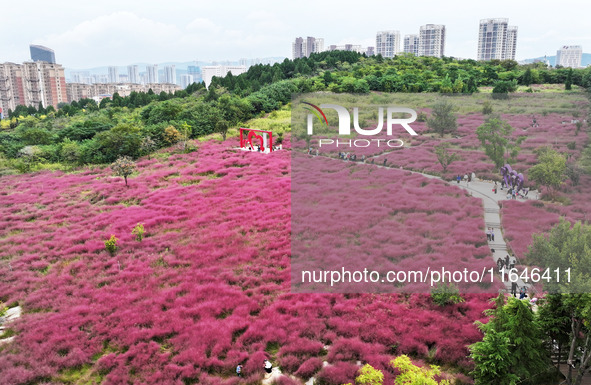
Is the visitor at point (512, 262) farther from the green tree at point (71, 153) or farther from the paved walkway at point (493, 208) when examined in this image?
the green tree at point (71, 153)

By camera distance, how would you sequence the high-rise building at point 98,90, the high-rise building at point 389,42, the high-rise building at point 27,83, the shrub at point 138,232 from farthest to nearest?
the high-rise building at point 98,90
the high-rise building at point 389,42
the high-rise building at point 27,83
the shrub at point 138,232

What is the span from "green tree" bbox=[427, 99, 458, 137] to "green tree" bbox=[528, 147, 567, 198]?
355 centimetres

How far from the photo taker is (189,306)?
1434cm

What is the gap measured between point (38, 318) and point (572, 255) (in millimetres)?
17485

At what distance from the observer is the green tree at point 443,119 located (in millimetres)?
16766

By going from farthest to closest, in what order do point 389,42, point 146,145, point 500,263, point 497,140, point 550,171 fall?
point 389,42 < point 146,145 < point 497,140 < point 550,171 < point 500,263

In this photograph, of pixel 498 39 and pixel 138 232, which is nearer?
pixel 138 232

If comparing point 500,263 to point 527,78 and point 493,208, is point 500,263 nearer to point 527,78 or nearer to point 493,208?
point 493,208

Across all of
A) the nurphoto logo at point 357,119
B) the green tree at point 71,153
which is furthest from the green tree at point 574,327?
the green tree at point 71,153

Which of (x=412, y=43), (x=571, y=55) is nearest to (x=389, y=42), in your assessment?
Result: (x=412, y=43)

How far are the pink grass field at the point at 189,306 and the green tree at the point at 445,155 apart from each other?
191cm

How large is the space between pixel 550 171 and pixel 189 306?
1419 cm

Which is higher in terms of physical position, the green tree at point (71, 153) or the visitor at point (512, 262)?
the green tree at point (71, 153)

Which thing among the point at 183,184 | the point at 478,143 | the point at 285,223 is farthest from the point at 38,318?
the point at 478,143
